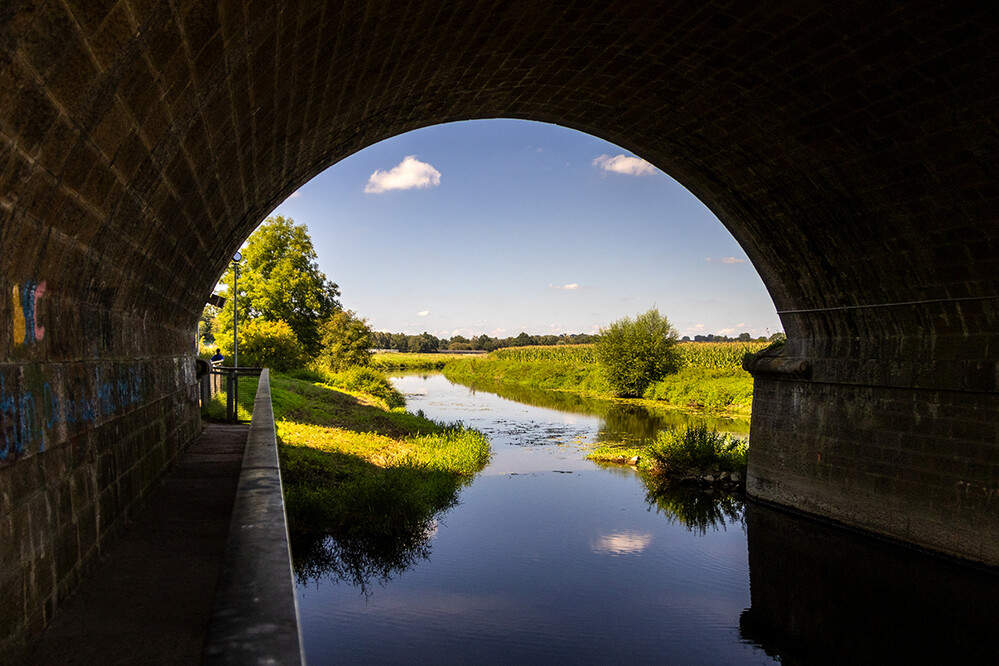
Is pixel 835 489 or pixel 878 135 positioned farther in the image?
pixel 835 489

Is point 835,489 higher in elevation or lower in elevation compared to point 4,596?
lower

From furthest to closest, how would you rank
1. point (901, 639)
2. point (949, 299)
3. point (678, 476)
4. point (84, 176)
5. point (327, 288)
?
point (327, 288)
point (678, 476)
point (949, 299)
point (901, 639)
point (84, 176)

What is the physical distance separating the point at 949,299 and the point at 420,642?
8.70 meters

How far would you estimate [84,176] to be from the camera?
11.1 ft

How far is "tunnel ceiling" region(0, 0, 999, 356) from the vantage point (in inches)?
121

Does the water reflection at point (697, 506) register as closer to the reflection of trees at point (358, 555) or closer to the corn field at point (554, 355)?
the reflection of trees at point (358, 555)

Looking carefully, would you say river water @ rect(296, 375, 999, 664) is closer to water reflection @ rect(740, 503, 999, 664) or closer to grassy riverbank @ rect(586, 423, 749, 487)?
water reflection @ rect(740, 503, 999, 664)

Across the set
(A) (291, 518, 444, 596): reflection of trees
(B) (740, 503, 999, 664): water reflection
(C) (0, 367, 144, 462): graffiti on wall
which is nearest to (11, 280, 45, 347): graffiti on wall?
(C) (0, 367, 144, 462): graffiti on wall

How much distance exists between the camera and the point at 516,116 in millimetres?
11938

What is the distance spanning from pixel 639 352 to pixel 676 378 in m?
2.59

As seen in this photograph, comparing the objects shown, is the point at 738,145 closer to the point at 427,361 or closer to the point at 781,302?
the point at 781,302

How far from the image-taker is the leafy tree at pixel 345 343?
37.2m

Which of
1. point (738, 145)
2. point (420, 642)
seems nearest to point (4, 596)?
point (420, 642)

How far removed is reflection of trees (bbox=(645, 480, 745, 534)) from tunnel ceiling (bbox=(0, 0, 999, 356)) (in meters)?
4.06
